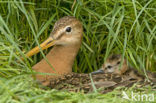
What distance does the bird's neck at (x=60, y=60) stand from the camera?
A: 3.76 m

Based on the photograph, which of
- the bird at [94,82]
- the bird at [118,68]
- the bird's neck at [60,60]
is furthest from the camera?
the bird at [118,68]

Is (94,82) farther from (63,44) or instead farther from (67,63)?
(63,44)

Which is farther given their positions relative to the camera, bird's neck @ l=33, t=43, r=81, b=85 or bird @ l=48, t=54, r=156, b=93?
bird's neck @ l=33, t=43, r=81, b=85

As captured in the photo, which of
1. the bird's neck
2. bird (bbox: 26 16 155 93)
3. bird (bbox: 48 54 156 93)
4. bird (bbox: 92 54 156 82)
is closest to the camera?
bird (bbox: 48 54 156 93)

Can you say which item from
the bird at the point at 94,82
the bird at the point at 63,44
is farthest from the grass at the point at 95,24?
the bird at the point at 94,82

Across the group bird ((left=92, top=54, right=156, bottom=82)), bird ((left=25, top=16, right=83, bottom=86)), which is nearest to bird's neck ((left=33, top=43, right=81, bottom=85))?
bird ((left=25, top=16, right=83, bottom=86))

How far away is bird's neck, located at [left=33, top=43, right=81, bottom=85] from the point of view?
376 centimetres

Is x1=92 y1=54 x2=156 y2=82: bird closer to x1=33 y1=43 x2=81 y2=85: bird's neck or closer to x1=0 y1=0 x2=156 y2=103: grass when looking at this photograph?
x1=0 y1=0 x2=156 y2=103: grass

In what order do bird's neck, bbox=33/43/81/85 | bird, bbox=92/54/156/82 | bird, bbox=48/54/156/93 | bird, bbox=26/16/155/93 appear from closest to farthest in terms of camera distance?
bird, bbox=48/54/156/93 < bird, bbox=26/16/155/93 < bird's neck, bbox=33/43/81/85 < bird, bbox=92/54/156/82

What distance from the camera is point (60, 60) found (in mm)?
3898

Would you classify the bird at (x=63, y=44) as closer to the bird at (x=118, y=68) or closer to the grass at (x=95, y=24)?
the grass at (x=95, y=24)

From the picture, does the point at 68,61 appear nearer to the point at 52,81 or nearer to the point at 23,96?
the point at 52,81

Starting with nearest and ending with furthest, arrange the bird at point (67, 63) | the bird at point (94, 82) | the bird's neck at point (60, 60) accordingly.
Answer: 1. the bird at point (94, 82)
2. the bird at point (67, 63)
3. the bird's neck at point (60, 60)

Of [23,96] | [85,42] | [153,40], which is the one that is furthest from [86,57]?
[23,96]
